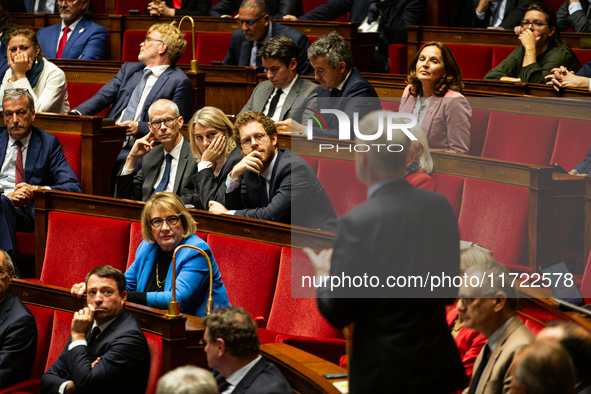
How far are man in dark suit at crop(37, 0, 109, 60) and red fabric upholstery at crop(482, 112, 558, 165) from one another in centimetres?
163

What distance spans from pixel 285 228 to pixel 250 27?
4.14 ft

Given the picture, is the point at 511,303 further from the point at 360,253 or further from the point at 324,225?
the point at 324,225

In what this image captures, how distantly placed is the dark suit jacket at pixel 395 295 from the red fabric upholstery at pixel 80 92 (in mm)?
2042

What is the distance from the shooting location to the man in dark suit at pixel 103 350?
134 cm

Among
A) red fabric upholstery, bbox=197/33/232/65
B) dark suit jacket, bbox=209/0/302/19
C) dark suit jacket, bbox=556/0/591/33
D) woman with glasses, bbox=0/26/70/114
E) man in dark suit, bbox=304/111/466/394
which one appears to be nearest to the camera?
man in dark suit, bbox=304/111/466/394

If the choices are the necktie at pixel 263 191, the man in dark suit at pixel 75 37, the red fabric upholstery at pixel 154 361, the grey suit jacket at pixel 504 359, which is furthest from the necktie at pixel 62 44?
the grey suit jacket at pixel 504 359

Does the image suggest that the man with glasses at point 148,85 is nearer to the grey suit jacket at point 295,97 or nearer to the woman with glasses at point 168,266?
the grey suit jacket at point 295,97

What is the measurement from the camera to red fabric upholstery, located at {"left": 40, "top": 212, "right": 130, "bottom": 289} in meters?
1.81

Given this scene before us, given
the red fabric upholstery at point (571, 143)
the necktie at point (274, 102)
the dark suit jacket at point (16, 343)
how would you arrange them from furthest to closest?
the necktie at point (274, 102) → the red fabric upholstery at point (571, 143) → the dark suit jacket at point (16, 343)

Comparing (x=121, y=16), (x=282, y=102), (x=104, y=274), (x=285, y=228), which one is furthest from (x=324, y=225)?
(x=121, y=16)

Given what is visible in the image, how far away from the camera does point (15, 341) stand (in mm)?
1499

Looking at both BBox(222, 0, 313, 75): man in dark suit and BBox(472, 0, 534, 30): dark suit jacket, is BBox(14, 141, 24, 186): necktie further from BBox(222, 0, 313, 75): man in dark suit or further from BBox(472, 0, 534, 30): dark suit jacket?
BBox(472, 0, 534, 30): dark suit jacket

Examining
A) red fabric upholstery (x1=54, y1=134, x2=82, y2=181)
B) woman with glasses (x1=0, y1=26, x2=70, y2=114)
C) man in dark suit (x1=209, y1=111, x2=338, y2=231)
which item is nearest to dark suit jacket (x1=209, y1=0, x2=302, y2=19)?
woman with glasses (x1=0, y1=26, x2=70, y2=114)

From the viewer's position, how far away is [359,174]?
926mm
